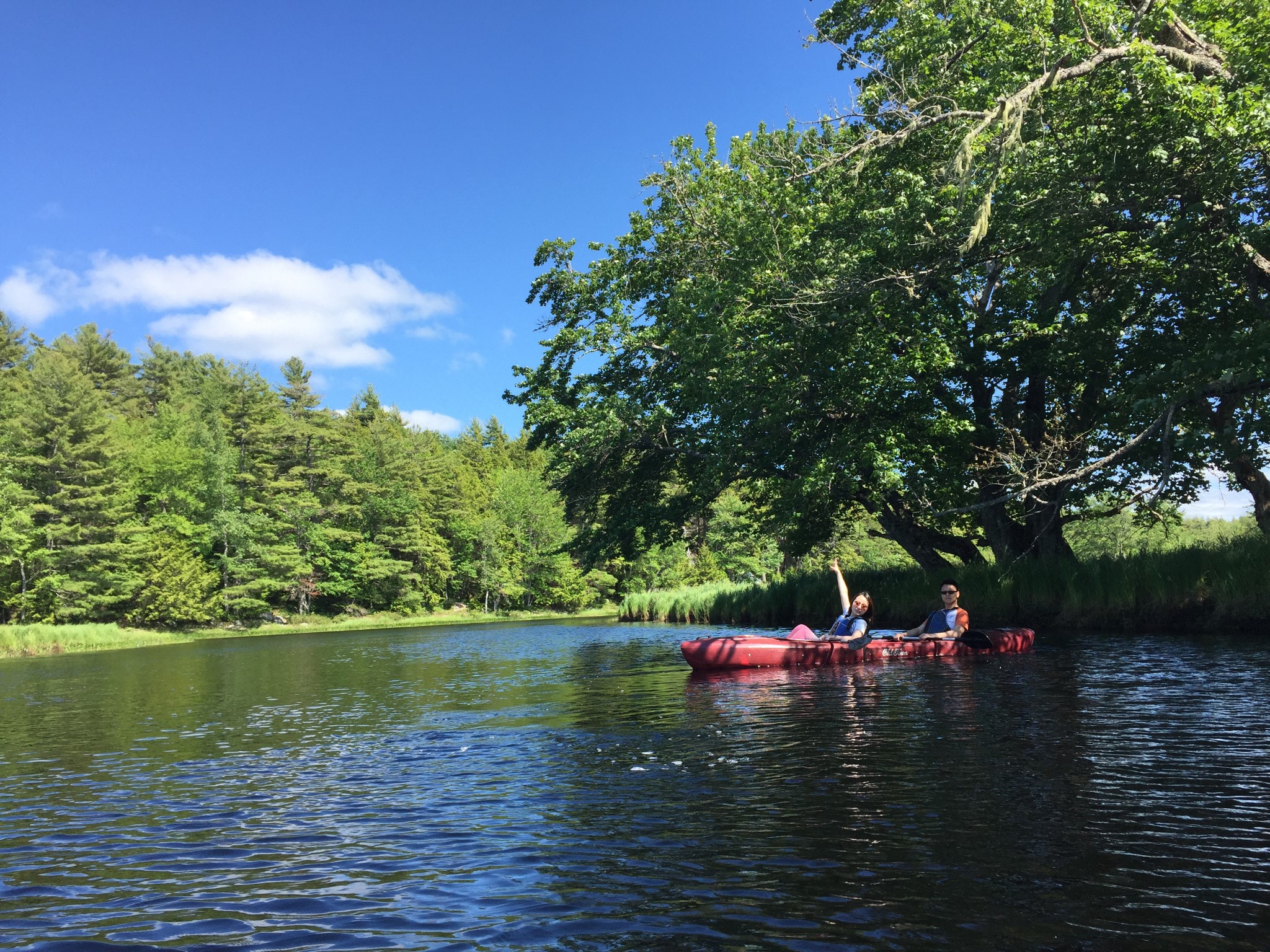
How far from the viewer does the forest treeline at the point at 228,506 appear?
49250 millimetres

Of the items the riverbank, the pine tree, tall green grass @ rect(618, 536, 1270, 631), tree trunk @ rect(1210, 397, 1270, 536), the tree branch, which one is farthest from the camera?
the pine tree

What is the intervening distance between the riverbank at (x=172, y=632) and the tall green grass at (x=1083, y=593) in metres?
31.1

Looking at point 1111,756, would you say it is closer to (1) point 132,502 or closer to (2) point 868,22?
(2) point 868,22

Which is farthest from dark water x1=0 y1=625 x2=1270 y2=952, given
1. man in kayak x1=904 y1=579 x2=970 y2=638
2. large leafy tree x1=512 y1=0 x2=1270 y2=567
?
large leafy tree x1=512 y1=0 x2=1270 y2=567

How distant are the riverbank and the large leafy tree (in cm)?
2533

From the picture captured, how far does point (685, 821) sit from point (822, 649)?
31.2 feet

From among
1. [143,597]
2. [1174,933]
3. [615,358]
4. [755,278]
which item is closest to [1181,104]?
[755,278]

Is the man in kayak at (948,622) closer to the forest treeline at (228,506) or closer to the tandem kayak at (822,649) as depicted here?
the tandem kayak at (822,649)

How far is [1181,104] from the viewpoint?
42.6ft

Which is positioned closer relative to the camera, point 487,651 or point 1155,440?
point 1155,440

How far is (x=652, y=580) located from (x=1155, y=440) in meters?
52.1

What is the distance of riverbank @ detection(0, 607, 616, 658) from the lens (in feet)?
115

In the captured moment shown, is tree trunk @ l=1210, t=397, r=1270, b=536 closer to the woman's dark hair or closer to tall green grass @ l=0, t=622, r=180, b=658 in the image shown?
the woman's dark hair

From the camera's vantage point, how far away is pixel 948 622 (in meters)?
15.6
